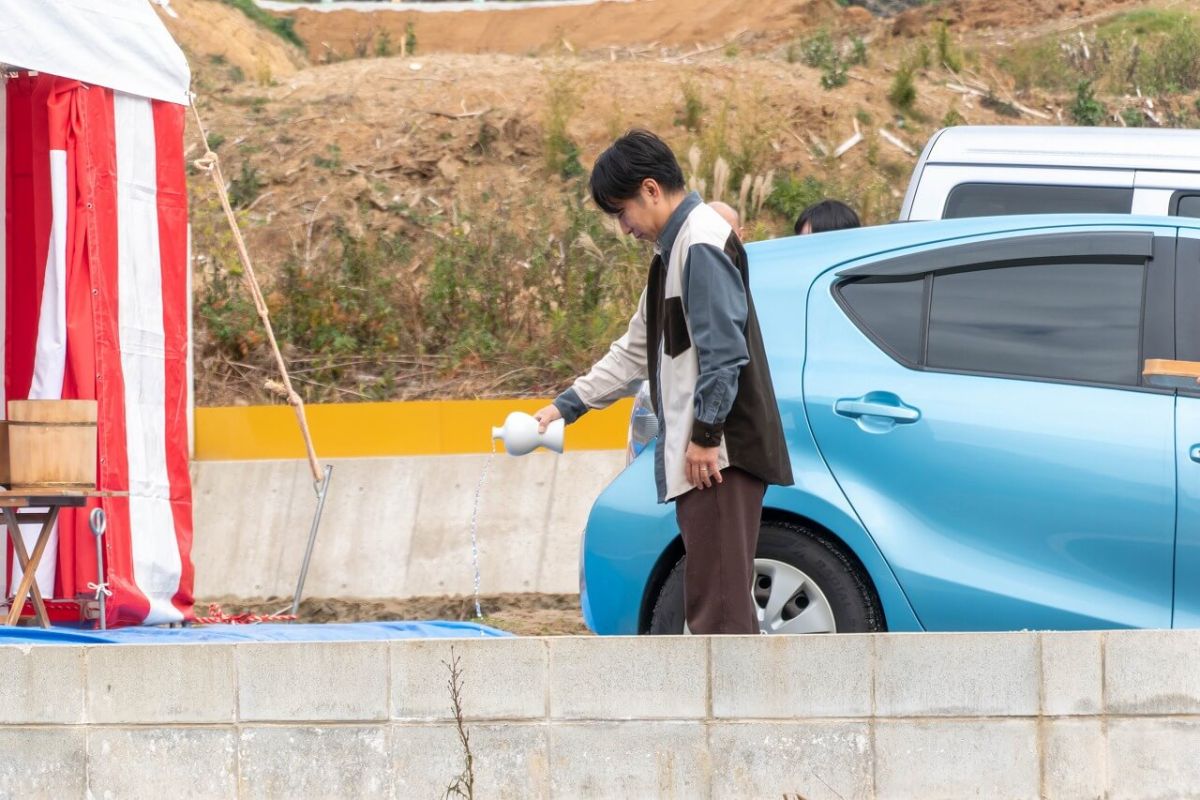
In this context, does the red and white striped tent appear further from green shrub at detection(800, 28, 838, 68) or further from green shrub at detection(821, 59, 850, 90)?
green shrub at detection(800, 28, 838, 68)

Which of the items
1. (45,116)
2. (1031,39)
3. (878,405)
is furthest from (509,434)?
(1031,39)

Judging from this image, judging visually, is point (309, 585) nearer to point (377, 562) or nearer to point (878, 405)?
point (377, 562)

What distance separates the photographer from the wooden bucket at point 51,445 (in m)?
7.48

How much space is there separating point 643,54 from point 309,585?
61.0 feet

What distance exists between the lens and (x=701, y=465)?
16.2 feet

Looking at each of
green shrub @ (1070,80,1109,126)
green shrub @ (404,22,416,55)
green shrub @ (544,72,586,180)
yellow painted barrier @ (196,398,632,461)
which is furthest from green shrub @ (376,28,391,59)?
yellow painted barrier @ (196,398,632,461)

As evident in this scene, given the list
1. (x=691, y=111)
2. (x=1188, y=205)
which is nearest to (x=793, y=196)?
(x=691, y=111)

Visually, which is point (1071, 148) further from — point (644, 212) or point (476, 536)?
point (476, 536)

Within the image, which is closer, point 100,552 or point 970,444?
point 970,444

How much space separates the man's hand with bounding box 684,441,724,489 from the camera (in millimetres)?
4930

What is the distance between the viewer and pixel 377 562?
1067 cm

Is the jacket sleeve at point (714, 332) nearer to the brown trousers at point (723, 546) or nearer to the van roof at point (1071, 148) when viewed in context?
the brown trousers at point (723, 546)

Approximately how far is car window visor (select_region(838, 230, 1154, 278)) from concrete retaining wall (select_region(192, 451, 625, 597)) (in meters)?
4.56

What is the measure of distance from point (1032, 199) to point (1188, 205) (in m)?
0.65
